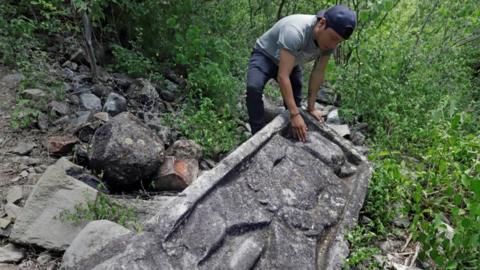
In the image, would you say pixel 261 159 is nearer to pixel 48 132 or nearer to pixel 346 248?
pixel 346 248

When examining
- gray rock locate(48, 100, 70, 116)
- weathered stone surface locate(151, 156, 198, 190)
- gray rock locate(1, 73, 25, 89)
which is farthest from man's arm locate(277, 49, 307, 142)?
gray rock locate(1, 73, 25, 89)

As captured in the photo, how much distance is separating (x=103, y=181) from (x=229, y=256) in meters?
1.56

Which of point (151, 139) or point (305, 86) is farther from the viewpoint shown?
point (305, 86)

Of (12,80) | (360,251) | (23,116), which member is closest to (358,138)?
(360,251)

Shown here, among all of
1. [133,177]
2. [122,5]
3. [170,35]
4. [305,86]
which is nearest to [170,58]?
[170,35]

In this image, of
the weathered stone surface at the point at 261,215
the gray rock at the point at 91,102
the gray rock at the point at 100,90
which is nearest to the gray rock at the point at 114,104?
the gray rock at the point at 91,102

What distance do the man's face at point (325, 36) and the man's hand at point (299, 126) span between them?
0.54 m

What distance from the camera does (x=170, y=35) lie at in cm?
498

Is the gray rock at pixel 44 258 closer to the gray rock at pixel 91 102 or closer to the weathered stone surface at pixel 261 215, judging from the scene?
the weathered stone surface at pixel 261 215

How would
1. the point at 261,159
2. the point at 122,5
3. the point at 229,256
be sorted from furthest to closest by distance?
the point at 122,5
the point at 261,159
the point at 229,256

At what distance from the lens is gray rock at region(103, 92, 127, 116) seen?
12.9 feet

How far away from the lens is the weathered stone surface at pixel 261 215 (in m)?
1.84

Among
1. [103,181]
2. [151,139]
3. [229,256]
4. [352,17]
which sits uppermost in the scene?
[352,17]

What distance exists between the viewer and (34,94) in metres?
3.78
